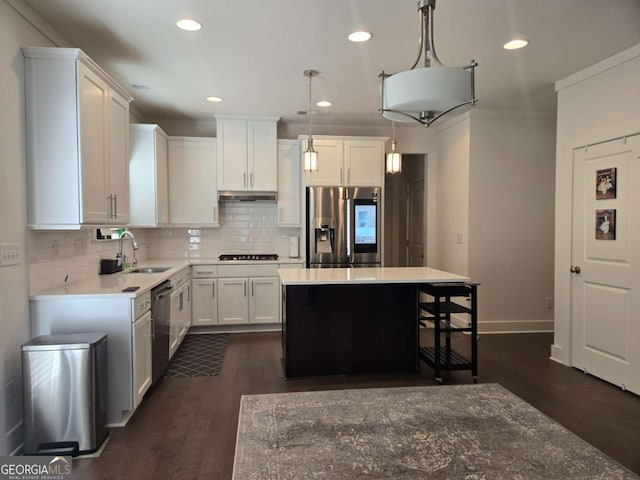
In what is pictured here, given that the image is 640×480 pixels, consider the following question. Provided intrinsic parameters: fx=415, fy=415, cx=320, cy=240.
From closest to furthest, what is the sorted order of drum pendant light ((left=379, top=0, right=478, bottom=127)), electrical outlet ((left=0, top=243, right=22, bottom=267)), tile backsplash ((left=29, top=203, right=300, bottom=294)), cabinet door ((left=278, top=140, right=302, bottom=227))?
1. drum pendant light ((left=379, top=0, right=478, bottom=127))
2. electrical outlet ((left=0, top=243, right=22, bottom=267))
3. cabinet door ((left=278, top=140, right=302, bottom=227))
4. tile backsplash ((left=29, top=203, right=300, bottom=294))

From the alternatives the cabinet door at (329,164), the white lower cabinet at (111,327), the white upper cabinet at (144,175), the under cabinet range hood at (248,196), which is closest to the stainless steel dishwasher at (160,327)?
the white lower cabinet at (111,327)

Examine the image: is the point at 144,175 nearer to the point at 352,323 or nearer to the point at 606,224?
the point at 352,323

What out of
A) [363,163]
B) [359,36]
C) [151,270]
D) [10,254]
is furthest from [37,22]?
[363,163]

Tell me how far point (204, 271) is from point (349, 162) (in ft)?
7.38

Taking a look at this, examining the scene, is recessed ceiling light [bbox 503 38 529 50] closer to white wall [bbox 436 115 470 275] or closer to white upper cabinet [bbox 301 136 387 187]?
white wall [bbox 436 115 470 275]

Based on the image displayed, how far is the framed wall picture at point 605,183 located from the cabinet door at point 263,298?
3455mm

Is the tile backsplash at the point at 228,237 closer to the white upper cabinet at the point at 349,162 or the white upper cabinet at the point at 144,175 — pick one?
the white upper cabinet at the point at 144,175

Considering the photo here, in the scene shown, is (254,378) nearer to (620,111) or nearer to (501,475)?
(501,475)

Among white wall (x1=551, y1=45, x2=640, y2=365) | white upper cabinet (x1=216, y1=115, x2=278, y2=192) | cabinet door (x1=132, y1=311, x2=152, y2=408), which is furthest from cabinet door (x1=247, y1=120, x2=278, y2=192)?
white wall (x1=551, y1=45, x2=640, y2=365)

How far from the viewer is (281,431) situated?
160cm

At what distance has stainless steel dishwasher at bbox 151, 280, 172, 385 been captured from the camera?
10.8 ft

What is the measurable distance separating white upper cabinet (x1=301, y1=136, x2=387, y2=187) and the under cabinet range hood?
0.54 m

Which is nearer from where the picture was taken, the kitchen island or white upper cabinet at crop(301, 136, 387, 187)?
the kitchen island

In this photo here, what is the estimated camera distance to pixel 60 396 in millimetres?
2367
